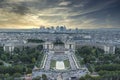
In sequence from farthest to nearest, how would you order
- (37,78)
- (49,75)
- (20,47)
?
(20,47)
(49,75)
(37,78)

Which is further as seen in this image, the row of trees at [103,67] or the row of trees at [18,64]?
the row of trees at [18,64]

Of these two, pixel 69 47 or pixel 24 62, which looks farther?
pixel 69 47

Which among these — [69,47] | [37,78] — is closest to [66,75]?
[37,78]

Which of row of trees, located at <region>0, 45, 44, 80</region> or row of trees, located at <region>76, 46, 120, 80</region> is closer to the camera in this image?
row of trees, located at <region>76, 46, 120, 80</region>

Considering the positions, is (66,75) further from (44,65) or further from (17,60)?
(17,60)

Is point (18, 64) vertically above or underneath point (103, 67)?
underneath

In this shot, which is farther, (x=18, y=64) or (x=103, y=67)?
(x=18, y=64)

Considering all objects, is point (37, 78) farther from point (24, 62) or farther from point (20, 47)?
point (20, 47)

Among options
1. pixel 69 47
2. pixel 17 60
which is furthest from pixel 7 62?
pixel 69 47

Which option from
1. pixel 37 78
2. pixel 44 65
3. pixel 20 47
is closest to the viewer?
pixel 37 78
